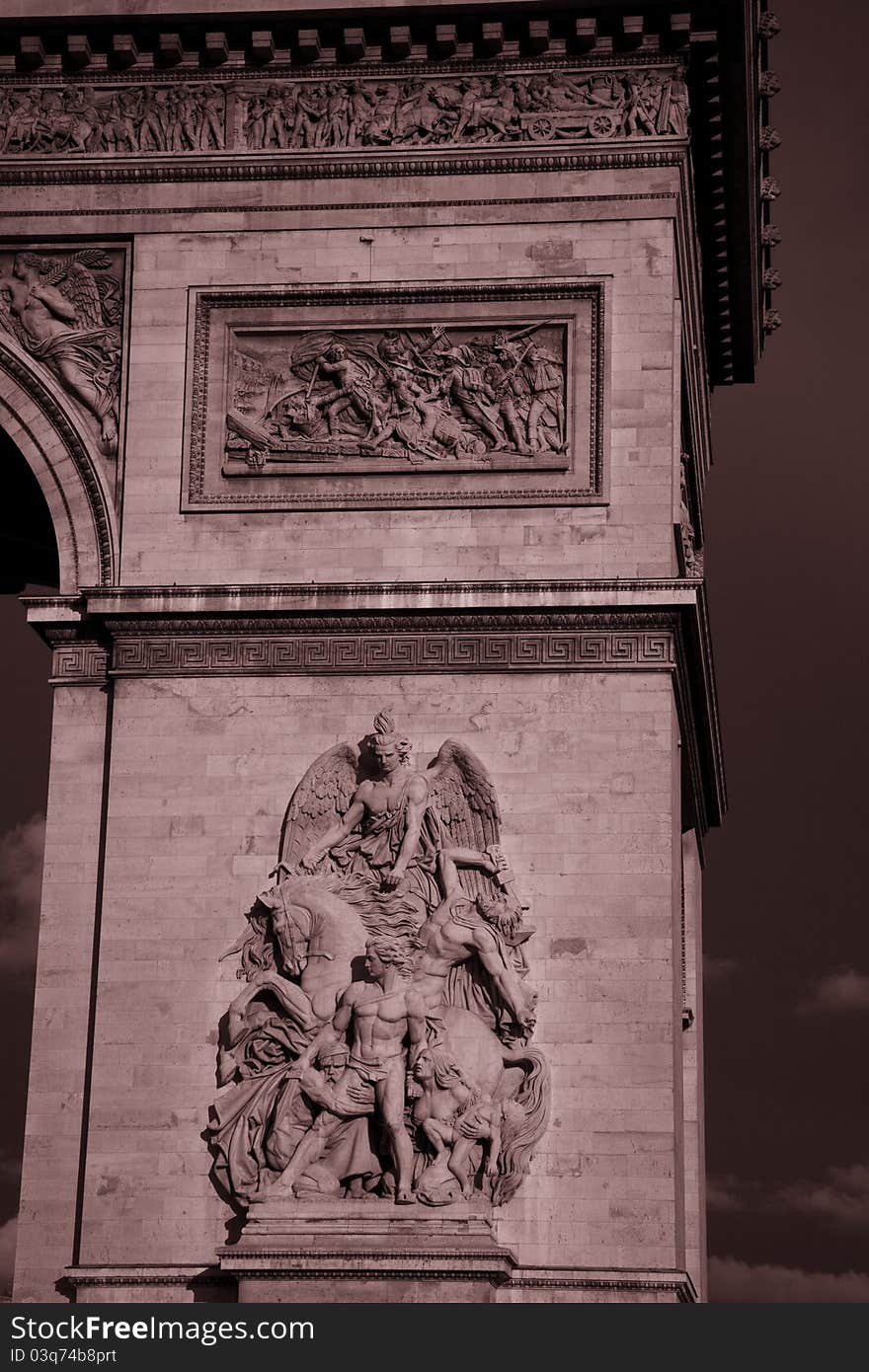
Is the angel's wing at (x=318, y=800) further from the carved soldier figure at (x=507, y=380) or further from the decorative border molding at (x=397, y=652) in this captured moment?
the carved soldier figure at (x=507, y=380)

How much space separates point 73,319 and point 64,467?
1.40m

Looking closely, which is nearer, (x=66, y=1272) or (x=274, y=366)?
(x=66, y=1272)

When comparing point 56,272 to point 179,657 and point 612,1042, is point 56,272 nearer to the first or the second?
point 179,657

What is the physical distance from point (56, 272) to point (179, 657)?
3.94 m

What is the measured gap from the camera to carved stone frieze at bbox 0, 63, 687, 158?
1030 inches

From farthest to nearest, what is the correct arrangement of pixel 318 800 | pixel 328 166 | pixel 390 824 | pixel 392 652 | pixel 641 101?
pixel 328 166
pixel 641 101
pixel 392 652
pixel 318 800
pixel 390 824

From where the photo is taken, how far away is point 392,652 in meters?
24.9

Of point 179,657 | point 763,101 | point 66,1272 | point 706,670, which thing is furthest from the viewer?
point 763,101

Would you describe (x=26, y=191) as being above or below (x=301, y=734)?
above

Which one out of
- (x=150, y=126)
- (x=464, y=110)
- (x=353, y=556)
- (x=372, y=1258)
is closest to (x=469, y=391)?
(x=353, y=556)

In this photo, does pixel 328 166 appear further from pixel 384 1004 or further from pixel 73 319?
pixel 384 1004

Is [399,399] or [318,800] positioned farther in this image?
[399,399]

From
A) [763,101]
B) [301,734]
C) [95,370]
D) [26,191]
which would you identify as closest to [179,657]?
[301,734]

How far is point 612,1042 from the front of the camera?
77.5 ft
